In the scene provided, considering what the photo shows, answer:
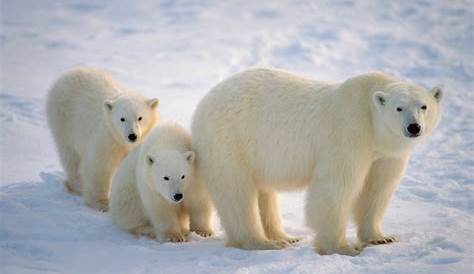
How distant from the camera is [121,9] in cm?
2345

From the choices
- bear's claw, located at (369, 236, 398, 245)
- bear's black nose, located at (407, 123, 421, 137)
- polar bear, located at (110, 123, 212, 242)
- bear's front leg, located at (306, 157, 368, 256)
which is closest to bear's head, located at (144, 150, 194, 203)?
polar bear, located at (110, 123, 212, 242)

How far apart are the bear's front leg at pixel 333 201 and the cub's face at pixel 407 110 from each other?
495 mm

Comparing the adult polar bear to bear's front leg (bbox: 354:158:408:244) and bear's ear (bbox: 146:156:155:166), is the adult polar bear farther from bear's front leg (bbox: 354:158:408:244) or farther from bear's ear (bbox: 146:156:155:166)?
bear's ear (bbox: 146:156:155:166)

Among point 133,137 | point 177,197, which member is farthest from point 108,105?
point 177,197

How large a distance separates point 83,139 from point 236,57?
29.7ft

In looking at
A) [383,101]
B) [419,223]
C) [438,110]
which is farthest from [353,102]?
[419,223]

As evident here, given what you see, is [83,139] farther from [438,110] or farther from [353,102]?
[438,110]

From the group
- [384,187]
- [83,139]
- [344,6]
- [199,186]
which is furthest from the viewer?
[344,6]

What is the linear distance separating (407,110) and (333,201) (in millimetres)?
1083

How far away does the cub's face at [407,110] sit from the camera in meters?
5.97

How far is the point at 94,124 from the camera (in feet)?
29.9

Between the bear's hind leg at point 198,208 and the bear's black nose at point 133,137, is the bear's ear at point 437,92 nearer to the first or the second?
the bear's hind leg at point 198,208

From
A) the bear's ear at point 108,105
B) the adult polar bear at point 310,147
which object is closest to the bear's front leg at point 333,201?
the adult polar bear at point 310,147

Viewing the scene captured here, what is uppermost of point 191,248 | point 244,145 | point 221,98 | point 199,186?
point 221,98
